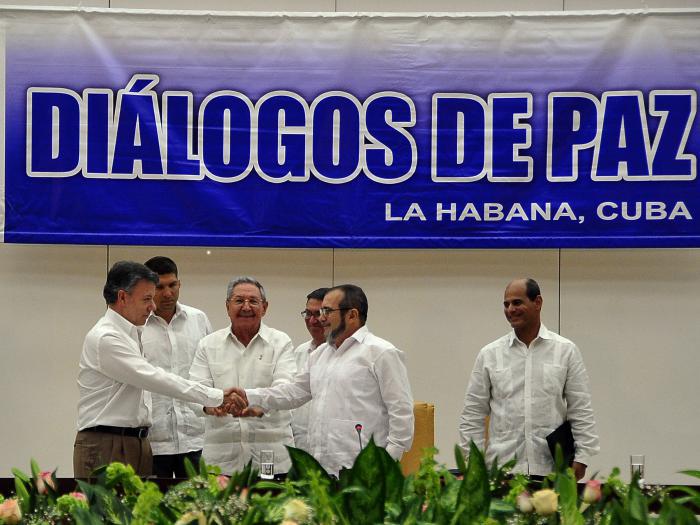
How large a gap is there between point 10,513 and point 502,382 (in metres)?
3.04

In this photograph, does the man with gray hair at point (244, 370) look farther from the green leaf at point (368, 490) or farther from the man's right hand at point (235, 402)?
the green leaf at point (368, 490)

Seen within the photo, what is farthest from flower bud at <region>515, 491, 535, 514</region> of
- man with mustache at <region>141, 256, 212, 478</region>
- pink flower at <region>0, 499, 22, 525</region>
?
man with mustache at <region>141, 256, 212, 478</region>

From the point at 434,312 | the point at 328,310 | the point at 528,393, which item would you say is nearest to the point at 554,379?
the point at 528,393

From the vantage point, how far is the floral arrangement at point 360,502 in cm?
229

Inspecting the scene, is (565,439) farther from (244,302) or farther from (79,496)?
(79,496)

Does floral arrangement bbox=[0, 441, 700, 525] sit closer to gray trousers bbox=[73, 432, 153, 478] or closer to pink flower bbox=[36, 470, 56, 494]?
pink flower bbox=[36, 470, 56, 494]

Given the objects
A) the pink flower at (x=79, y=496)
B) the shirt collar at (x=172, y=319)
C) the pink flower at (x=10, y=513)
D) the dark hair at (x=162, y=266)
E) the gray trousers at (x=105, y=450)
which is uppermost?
the dark hair at (x=162, y=266)

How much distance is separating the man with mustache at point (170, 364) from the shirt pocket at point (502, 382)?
1517mm

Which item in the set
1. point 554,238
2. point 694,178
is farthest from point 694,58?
point 554,238

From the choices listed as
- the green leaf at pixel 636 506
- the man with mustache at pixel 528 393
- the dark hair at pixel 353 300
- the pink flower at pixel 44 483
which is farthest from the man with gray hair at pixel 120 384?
the green leaf at pixel 636 506

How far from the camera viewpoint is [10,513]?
95.2 inches

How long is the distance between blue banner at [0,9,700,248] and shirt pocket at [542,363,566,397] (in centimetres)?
150

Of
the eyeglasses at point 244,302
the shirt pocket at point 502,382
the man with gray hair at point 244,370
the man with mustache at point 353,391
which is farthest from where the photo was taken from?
the eyeglasses at point 244,302

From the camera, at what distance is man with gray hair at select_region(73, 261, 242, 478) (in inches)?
197
